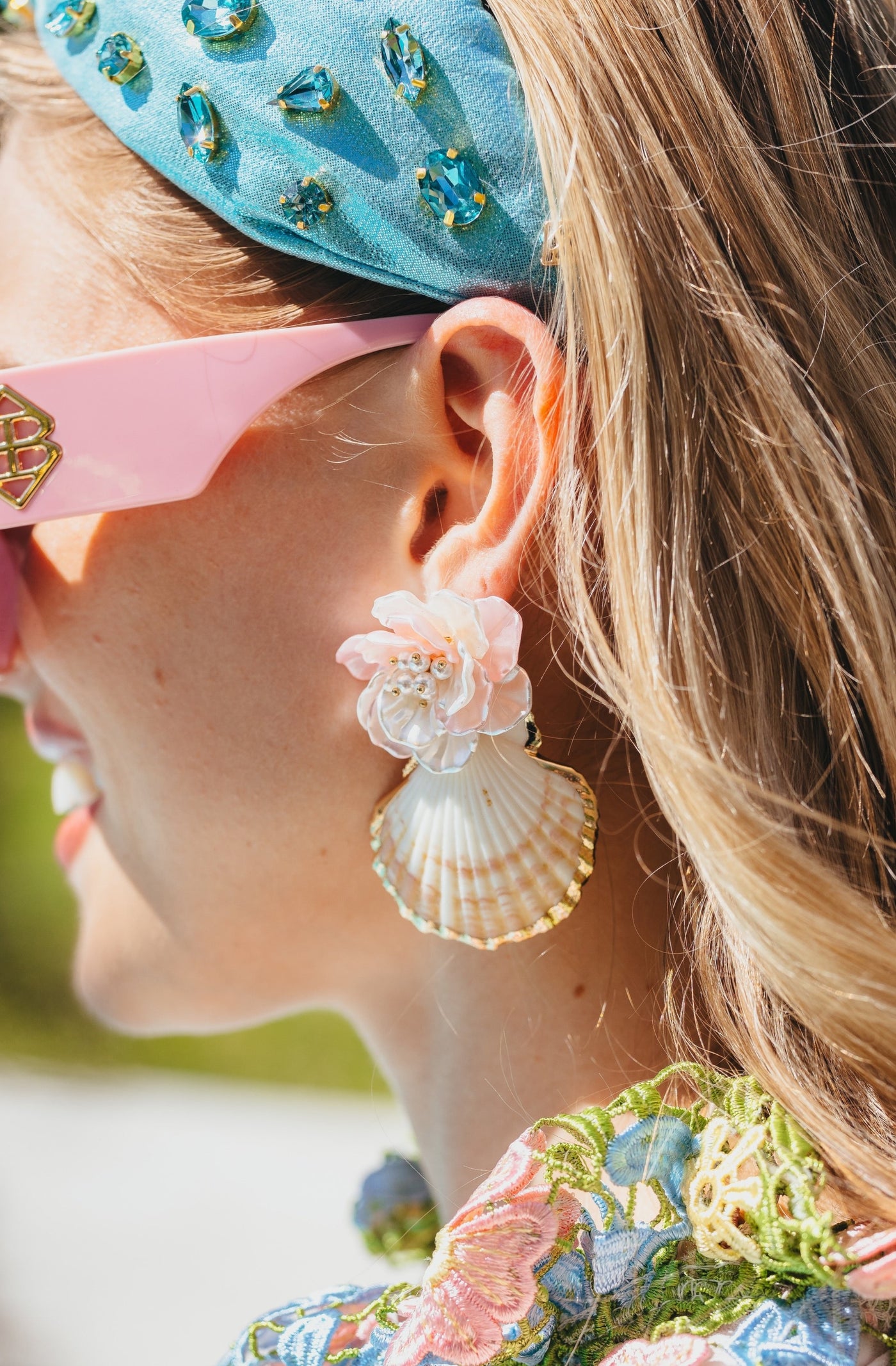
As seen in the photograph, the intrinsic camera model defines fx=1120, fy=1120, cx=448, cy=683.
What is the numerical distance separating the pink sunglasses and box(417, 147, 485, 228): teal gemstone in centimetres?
10

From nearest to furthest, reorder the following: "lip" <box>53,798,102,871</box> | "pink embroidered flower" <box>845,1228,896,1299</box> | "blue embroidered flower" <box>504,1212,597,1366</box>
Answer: "pink embroidered flower" <box>845,1228,896,1299</box> → "blue embroidered flower" <box>504,1212,597,1366</box> → "lip" <box>53,798,102,871</box>

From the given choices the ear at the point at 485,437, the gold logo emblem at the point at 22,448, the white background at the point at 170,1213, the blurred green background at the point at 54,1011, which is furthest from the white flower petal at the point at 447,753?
the blurred green background at the point at 54,1011

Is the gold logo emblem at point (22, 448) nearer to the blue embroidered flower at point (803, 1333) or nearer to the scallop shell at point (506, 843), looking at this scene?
the scallop shell at point (506, 843)

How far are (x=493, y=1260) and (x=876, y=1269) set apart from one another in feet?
0.90

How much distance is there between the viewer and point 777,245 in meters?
0.86

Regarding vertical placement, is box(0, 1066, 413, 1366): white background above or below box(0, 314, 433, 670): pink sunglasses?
below

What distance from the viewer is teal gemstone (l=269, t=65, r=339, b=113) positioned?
0.93 metres

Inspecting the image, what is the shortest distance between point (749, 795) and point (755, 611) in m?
0.14

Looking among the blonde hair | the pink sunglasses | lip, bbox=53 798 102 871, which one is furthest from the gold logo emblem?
lip, bbox=53 798 102 871

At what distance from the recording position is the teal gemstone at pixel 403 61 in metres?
0.91

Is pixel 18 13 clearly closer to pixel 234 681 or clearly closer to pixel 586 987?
pixel 234 681

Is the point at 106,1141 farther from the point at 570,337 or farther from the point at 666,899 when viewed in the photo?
the point at 570,337

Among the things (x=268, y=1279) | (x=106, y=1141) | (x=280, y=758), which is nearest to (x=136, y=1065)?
(x=106, y=1141)

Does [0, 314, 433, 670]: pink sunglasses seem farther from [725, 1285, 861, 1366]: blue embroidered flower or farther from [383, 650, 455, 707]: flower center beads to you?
[725, 1285, 861, 1366]: blue embroidered flower
